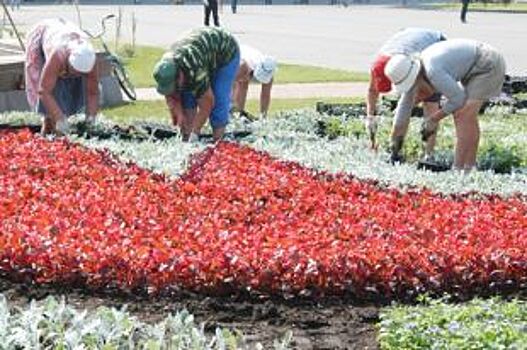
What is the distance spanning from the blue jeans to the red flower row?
150 centimetres

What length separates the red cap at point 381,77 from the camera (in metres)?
9.20

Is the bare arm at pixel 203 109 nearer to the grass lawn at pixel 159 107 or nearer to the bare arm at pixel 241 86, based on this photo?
the bare arm at pixel 241 86

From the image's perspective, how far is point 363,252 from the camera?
19.2 ft

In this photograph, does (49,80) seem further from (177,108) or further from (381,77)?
(381,77)

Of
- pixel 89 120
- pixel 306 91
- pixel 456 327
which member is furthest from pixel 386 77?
pixel 306 91

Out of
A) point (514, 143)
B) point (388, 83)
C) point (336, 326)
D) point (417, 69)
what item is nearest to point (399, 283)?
point (336, 326)

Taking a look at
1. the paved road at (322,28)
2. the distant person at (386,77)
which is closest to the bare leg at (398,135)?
the distant person at (386,77)

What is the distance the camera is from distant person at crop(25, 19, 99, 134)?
9.02 meters

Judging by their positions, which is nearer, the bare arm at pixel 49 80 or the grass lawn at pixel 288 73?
the bare arm at pixel 49 80

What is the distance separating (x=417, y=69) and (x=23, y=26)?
22495mm

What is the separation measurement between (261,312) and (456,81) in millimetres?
3644

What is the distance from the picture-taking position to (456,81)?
855cm

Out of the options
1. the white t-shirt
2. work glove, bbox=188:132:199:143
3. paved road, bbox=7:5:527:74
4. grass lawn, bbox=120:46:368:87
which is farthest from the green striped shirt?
paved road, bbox=7:5:527:74

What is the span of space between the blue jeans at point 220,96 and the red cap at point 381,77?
1.14 m
